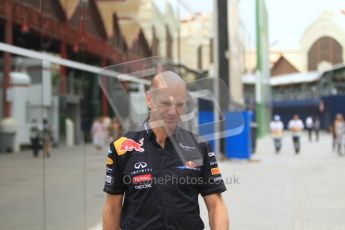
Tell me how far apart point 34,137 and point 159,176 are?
343 cm

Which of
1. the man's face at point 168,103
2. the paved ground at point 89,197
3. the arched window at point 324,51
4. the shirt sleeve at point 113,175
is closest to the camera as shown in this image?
the man's face at point 168,103

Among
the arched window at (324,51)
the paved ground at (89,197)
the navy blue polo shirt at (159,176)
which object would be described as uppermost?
the arched window at (324,51)

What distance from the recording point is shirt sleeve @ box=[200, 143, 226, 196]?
2369mm

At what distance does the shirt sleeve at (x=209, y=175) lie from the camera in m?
2.37

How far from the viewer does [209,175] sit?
93.7 inches

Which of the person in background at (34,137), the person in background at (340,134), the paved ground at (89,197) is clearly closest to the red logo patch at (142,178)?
the paved ground at (89,197)

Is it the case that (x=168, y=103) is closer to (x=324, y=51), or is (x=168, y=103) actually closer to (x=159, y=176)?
(x=159, y=176)

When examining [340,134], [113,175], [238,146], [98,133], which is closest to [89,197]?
[98,133]

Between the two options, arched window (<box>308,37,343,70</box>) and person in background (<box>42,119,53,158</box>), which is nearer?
arched window (<box>308,37,343,70</box>)

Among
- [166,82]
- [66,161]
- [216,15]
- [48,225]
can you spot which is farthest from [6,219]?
[216,15]

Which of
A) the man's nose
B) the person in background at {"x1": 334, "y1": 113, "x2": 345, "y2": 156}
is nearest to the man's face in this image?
the man's nose

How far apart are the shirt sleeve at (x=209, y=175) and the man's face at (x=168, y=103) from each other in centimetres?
26

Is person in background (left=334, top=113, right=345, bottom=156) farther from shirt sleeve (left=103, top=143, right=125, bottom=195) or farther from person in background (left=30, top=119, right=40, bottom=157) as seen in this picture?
shirt sleeve (left=103, top=143, right=125, bottom=195)

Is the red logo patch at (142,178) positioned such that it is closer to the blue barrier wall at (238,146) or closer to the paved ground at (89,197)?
the paved ground at (89,197)
